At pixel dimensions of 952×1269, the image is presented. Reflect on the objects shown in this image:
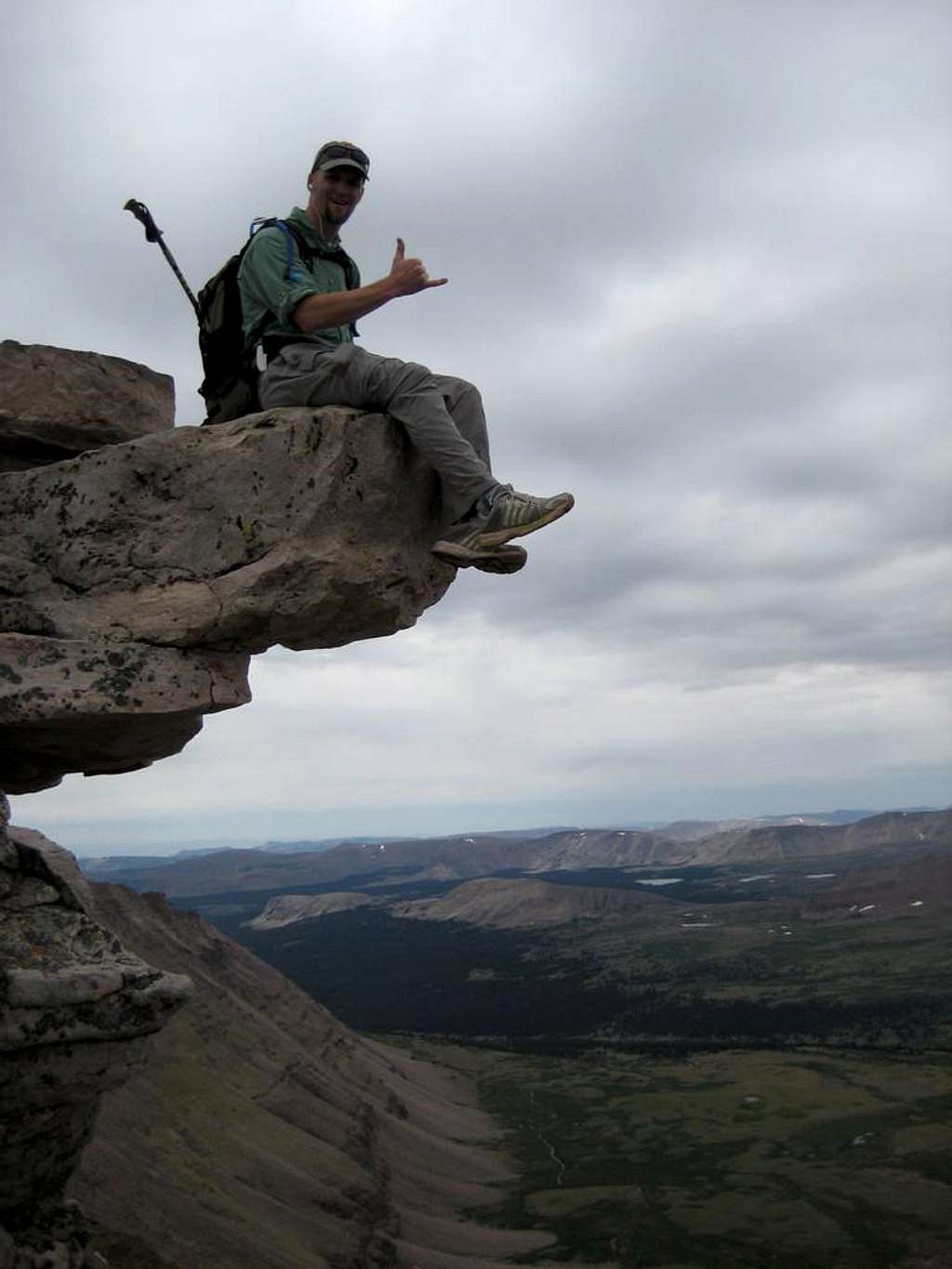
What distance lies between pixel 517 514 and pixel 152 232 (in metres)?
6.20

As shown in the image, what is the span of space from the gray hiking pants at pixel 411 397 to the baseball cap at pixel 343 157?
1763 mm

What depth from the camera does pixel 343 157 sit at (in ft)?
32.3

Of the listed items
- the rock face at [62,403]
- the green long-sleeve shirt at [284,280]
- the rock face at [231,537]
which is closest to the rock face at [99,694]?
the rock face at [231,537]

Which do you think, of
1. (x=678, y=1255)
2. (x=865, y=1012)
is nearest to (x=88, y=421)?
(x=678, y=1255)

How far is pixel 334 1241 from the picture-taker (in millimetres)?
39000

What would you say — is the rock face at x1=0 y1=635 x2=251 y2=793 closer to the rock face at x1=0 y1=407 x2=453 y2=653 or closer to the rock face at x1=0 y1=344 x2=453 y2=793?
the rock face at x1=0 y1=344 x2=453 y2=793

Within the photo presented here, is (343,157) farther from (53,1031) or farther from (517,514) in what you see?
(53,1031)

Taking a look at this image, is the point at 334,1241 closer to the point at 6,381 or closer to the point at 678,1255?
the point at 678,1255

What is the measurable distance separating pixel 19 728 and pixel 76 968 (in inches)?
101

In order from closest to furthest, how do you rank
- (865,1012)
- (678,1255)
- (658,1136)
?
1. (678,1255)
2. (658,1136)
3. (865,1012)

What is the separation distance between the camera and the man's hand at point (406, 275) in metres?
9.09

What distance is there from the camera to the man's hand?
9.09m

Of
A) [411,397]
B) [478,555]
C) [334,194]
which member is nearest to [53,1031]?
[478,555]

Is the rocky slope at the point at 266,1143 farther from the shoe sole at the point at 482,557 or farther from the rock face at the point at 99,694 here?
the shoe sole at the point at 482,557
